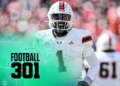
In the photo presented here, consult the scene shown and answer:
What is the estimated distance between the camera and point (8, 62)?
1749mm

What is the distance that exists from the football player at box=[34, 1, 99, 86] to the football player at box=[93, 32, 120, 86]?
0.87m

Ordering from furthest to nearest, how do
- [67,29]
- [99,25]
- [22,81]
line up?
[99,25], [22,81], [67,29]

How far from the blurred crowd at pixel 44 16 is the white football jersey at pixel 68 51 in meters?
2.57

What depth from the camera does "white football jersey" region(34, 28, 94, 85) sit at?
158 cm

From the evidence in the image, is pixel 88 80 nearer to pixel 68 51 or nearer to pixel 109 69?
pixel 68 51

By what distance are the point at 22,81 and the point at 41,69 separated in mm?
219

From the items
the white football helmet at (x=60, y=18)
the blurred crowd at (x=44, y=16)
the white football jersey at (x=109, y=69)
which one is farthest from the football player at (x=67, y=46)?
the blurred crowd at (x=44, y=16)


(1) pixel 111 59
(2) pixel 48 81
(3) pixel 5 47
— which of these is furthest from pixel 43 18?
(2) pixel 48 81

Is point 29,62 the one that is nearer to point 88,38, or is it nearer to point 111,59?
point 88,38

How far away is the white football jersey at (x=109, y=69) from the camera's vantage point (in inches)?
94.9

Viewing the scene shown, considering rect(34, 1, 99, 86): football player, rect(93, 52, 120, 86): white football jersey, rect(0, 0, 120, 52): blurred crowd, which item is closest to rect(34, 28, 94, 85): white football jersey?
rect(34, 1, 99, 86): football player

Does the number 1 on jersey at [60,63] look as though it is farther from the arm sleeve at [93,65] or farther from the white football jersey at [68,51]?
the arm sleeve at [93,65]

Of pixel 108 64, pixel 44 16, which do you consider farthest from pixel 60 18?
pixel 44 16

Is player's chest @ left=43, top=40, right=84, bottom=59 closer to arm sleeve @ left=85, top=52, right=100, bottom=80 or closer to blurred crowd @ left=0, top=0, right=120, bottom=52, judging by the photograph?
arm sleeve @ left=85, top=52, right=100, bottom=80
